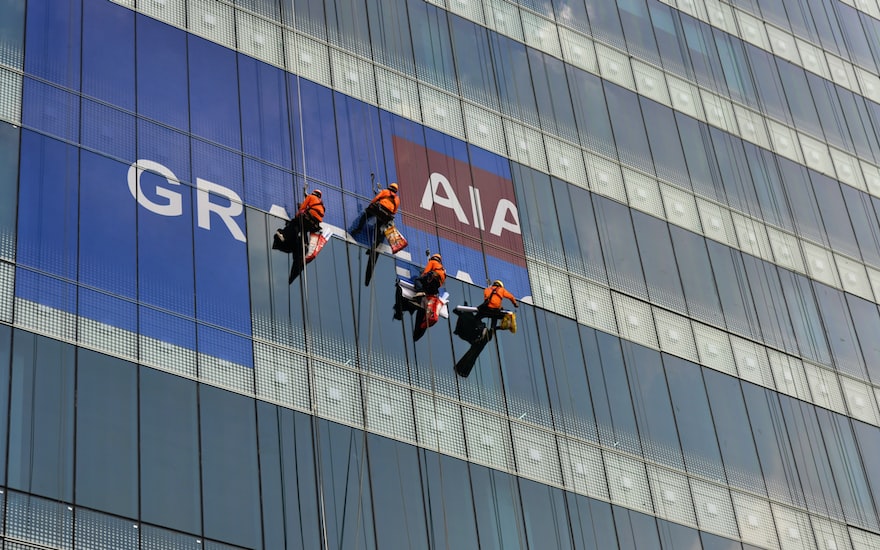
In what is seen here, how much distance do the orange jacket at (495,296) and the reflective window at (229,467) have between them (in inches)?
251

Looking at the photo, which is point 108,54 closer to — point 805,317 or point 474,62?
point 474,62

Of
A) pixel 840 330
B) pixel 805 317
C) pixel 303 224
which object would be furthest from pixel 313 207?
pixel 840 330

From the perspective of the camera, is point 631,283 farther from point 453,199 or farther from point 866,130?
point 866,130

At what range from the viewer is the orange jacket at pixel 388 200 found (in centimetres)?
3145

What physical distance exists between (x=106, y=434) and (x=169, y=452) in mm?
1188

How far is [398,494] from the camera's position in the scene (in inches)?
1138

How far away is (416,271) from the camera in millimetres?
32375

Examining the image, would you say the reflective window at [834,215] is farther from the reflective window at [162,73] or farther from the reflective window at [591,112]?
the reflective window at [162,73]

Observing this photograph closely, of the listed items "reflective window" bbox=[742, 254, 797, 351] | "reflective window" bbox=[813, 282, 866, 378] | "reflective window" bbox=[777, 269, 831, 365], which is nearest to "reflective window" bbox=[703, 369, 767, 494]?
"reflective window" bbox=[742, 254, 797, 351]

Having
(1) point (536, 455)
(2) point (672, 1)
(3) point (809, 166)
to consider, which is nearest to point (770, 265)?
(3) point (809, 166)

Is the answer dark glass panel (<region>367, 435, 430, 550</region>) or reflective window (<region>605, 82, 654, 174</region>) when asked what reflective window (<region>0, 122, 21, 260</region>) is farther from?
reflective window (<region>605, 82, 654, 174</region>)

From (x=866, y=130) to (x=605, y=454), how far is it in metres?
19.7

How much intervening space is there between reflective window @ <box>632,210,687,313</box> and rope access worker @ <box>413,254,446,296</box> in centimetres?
751

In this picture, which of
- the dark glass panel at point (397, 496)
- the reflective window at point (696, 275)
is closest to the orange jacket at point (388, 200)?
the dark glass panel at point (397, 496)
